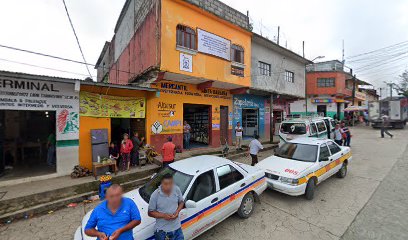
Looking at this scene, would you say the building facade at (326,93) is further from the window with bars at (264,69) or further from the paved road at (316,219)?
the paved road at (316,219)

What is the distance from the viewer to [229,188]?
4223mm

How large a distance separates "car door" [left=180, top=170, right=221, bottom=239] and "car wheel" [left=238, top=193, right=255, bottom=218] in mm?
924

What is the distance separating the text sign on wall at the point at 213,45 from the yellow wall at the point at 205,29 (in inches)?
9.3

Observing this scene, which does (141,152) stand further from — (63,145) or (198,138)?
(198,138)

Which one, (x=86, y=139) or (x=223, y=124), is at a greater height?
(x=223, y=124)

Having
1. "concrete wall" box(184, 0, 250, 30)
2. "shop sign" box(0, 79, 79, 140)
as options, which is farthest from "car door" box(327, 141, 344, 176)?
"shop sign" box(0, 79, 79, 140)

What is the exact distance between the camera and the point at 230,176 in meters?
4.46

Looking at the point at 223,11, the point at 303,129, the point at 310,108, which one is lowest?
the point at 303,129

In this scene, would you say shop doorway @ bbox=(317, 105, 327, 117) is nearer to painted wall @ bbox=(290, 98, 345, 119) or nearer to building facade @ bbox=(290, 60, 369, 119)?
building facade @ bbox=(290, 60, 369, 119)

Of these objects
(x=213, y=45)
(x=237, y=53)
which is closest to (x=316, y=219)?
(x=213, y=45)

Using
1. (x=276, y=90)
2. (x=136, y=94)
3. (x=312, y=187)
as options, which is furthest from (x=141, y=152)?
(x=276, y=90)

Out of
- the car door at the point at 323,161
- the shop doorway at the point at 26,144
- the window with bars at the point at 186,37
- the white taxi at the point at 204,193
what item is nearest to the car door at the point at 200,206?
the white taxi at the point at 204,193

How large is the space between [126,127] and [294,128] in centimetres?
954

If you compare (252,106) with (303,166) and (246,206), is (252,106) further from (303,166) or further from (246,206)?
(246,206)
